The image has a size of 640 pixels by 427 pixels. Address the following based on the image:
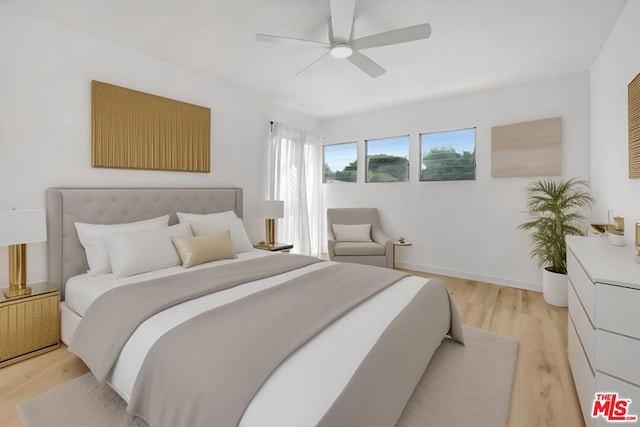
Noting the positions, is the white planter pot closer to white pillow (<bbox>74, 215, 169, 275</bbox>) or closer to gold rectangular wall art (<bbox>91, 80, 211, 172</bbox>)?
gold rectangular wall art (<bbox>91, 80, 211, 172</bbox>)

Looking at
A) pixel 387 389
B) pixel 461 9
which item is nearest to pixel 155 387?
pixel 387 389

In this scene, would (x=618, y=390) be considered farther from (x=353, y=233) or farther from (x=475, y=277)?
(x=353, y=233)

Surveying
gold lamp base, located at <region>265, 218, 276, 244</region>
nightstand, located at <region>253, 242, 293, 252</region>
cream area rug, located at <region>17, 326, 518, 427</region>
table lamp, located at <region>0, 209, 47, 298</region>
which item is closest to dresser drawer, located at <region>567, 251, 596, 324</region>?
cream area rug, located at <region>17, 326, 518, 427</region>

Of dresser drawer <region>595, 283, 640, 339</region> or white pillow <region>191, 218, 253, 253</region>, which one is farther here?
white pillow <region>191, 218, 253, 253</region>

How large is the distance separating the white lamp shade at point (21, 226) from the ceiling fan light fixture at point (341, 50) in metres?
2.48

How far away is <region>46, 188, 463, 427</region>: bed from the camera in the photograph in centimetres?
111

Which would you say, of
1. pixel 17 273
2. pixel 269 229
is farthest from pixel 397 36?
pixel 17 273

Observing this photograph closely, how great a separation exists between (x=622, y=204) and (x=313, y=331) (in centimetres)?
266

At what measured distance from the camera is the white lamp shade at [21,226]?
2.06 m

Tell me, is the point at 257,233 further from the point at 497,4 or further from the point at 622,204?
the point at 622,204

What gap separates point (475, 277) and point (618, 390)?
3.09 m

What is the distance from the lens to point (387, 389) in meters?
1.32

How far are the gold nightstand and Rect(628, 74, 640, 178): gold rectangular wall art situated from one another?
422 cm

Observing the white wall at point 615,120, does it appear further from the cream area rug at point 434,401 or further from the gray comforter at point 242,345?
the gray comforter at point 242,345
